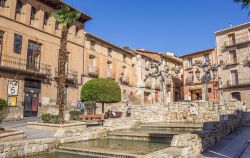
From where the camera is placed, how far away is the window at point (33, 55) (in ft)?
79.3

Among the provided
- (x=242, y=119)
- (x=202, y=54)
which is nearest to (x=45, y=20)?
(x=242, y=119)

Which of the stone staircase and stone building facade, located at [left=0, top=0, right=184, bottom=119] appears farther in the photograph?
stone building facade, located at [left=0, top=0, right=184, bottom=119]

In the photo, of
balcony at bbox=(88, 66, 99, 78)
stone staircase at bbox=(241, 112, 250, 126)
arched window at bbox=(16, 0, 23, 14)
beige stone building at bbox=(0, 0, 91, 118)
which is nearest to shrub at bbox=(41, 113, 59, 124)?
beige stone building at bbox=(0, 0, 91, 118)

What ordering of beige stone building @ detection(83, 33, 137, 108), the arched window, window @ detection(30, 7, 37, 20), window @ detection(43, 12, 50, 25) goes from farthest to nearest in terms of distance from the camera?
beige stone building @ detection(83, 33, 137, 108) → window @ detection(43, 12, 50, 25) → window @ detection(30, 7, 37, 20) → the arched window

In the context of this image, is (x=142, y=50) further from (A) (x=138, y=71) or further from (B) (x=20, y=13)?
(B) (x=20, y=13)

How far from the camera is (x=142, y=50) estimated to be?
1750 inches

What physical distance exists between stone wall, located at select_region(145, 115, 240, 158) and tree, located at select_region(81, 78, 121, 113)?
13660mm

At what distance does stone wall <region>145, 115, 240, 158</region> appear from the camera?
24.5 feet

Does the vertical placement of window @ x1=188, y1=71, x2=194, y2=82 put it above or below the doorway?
above

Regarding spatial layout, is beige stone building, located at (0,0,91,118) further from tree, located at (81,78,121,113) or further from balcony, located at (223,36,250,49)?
balcony, located at (223,36,250,49)

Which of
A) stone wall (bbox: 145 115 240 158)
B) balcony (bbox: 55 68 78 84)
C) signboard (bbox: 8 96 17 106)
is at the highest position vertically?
balcony (bbox: 55 68 78 84)

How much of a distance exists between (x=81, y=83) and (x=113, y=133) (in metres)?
15.9

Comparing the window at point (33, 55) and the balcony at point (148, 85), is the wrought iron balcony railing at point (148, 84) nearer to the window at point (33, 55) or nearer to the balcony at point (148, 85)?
the balcony at point (148, 85)

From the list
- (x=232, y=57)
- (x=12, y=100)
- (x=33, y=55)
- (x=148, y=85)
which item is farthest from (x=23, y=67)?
(x=232, y=57)
